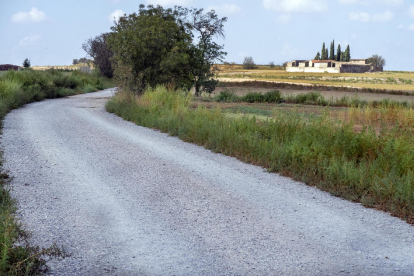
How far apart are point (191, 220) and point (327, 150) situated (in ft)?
13.9

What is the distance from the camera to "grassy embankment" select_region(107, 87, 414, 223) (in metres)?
6.71

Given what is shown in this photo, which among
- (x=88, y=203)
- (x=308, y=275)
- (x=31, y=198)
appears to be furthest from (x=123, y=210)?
(x=308, y=275)

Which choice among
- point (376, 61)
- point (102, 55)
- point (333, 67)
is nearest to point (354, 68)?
point (333, 67)

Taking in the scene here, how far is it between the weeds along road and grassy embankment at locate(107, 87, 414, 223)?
0.42 metres

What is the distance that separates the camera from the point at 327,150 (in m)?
8.72

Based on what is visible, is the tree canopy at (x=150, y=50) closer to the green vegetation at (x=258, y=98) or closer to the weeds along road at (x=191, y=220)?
the green vegetation at (x=258, y=98)

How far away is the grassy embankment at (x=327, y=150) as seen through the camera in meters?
6.71

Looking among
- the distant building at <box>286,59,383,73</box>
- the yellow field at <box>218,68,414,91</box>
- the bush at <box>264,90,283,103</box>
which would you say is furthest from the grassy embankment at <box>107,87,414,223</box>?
the distant building at <box>286,59,383,73</box>

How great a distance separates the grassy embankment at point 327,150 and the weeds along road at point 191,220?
0.42 m

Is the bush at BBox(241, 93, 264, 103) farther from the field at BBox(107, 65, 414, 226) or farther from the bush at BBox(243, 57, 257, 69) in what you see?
the bush at BBox(243, 57, 257, 69)

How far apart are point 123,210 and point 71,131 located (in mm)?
8230

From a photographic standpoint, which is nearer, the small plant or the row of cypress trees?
the small plant

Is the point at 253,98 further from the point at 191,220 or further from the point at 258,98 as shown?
the point at 191,220

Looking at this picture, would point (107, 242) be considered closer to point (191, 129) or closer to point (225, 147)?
point (225, 147)
